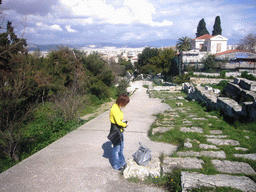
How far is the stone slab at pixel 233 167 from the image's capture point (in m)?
3.45

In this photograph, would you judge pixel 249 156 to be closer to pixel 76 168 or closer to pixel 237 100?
pixel 76 168

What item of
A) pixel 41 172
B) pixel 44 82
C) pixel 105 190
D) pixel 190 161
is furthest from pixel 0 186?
pixel 44 82

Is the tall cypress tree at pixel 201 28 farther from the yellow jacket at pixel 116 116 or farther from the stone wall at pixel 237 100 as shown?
the yellow jacket at pixel 116 116

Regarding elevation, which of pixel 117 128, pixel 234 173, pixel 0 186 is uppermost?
pixel 117 128

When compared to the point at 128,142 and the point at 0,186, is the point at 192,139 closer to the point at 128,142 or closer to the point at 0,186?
the point at 128,142

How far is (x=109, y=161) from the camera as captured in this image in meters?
4.30

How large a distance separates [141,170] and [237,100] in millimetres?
7546

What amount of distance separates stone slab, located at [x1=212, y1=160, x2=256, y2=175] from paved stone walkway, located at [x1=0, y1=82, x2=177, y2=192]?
1139 millimetres

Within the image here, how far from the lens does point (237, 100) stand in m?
9.17

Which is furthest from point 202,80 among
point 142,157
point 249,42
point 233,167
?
point 249,42

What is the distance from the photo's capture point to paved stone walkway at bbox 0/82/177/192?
135 inches

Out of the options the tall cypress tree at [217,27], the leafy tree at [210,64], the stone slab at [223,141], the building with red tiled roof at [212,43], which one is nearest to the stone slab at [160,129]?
the stone slab at [223,141]

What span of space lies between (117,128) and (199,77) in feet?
69.3

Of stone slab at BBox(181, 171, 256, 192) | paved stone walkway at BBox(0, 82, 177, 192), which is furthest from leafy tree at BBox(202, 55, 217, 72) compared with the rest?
stone slab at BBox(181, 171, 256, 192)
